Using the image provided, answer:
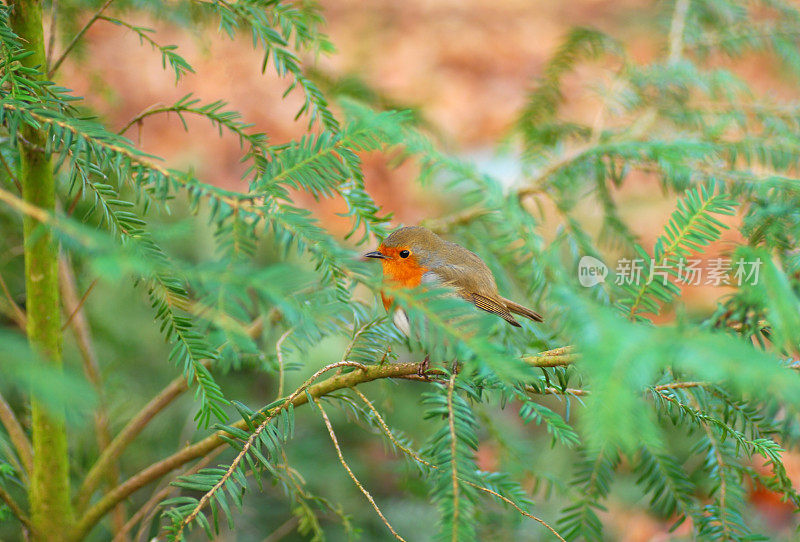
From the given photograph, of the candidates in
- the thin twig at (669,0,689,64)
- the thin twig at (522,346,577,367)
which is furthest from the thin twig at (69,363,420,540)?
the thin twig at (669,0,689,64)

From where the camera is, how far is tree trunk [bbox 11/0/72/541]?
0.66 m

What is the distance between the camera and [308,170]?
2.12 ft

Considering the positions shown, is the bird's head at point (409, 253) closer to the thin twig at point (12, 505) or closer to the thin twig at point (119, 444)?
the thin twig at point (119, 444)

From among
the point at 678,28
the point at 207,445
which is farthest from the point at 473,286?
the point at 678,28

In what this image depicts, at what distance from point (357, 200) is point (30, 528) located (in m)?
0.57

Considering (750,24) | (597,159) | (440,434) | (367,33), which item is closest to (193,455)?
(440,434)

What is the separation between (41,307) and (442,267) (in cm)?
64

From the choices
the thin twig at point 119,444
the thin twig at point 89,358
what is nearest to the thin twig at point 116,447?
the thin twig at point 119,444

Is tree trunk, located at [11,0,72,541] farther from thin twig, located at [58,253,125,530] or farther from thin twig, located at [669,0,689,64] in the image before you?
thin twig, located at [669,0,689,64]

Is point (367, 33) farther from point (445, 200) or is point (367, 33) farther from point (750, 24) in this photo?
point (750, 24)

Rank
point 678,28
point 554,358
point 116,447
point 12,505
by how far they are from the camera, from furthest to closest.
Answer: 1. point 678,28
2. point 116,447
3. point 12,505
4. point 554,358

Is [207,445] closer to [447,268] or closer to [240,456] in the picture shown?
[240,456]

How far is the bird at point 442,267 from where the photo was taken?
3.44 ft

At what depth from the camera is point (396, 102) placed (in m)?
1.40
